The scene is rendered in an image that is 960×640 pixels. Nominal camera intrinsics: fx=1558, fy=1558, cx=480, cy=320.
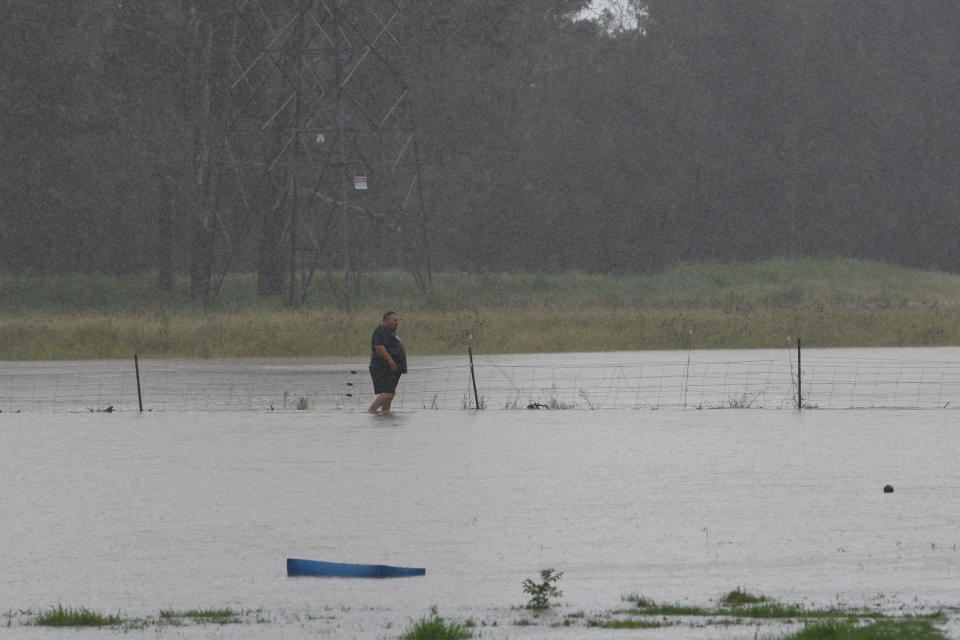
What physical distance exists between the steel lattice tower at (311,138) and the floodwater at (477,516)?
25.8 meters

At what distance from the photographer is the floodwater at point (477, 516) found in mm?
9508

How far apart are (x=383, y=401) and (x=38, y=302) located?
36798 millimetres

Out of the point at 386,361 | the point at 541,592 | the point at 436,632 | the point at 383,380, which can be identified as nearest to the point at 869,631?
the point at 541,592

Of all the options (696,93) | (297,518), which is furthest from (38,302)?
(297,518)

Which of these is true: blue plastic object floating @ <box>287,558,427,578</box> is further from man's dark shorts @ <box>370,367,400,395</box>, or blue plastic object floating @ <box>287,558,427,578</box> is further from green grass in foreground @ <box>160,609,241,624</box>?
man's dark shorts @ <box>370,367,400,395</box>

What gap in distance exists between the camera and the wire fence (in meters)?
23.6

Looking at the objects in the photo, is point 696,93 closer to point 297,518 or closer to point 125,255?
point 125,255

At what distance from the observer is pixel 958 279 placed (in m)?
63.8

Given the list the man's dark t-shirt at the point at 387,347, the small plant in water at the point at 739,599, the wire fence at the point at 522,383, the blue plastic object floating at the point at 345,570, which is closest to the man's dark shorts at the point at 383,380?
the man's dark t-shirt at the point at 387,347

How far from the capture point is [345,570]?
10.4 m

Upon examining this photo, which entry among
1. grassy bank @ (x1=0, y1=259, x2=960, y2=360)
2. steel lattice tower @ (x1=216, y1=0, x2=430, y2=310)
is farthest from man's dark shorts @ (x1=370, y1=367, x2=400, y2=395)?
steel lattice tower @ (x1=216, y1=0, x2=430, y2=310)

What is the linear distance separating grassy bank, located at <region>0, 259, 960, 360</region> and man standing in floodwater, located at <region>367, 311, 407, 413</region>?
1370cm

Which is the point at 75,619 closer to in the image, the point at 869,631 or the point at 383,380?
the point at 869,631

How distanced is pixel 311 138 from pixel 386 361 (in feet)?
128
